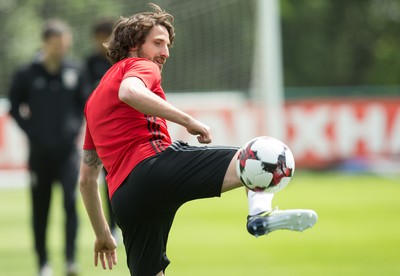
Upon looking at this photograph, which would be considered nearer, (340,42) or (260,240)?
(260,240)

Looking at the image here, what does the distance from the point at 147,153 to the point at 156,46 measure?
65 cm

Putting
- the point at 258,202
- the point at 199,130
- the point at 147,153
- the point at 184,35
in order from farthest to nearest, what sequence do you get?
the point at 184,35 → the point at 147,153 → the point at 258,202 → the point at 199,130

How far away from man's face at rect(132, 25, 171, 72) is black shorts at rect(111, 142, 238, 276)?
53 centimetres

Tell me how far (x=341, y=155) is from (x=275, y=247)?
1107 centimetres

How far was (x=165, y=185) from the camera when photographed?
5133 millimetres

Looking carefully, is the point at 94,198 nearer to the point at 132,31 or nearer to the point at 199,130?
the point at 132,31

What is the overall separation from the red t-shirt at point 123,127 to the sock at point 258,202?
58 cm

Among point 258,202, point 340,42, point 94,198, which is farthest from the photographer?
point 340,42

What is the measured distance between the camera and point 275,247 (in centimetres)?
1145

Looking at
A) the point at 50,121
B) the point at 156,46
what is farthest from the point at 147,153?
the point at 50,121

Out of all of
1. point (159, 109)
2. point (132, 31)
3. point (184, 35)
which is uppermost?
point (132, 31)

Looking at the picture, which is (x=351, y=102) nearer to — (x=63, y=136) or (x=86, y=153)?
(x=63, y=136)

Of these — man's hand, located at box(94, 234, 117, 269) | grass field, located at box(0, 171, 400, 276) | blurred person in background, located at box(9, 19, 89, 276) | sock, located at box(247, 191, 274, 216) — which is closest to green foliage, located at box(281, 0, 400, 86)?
grass field, located at box(0, 171, 400, 276)

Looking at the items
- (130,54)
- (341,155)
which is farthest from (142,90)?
(341,155)
